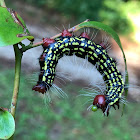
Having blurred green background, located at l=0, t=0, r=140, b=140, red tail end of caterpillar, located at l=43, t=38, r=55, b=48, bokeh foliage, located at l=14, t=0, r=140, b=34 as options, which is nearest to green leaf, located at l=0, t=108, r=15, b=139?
red tail end of caterpillar, located at l=43, t=38, r=55, b=48

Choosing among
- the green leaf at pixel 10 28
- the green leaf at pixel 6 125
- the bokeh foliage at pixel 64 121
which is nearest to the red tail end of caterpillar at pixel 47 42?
the green leaf at pixel 10 28

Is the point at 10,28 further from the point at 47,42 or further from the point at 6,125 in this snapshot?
the point at 6,125

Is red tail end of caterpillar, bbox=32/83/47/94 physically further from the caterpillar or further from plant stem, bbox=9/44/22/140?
plant stem, bbox=9/44/22/140

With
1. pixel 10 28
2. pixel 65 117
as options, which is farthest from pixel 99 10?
pixel 10 28

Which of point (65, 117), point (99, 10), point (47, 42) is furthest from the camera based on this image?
point (99, 10)

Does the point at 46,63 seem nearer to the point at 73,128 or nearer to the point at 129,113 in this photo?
the point at 73,128

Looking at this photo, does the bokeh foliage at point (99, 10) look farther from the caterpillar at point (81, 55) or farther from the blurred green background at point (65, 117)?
the caterpillar at point (81, 55)

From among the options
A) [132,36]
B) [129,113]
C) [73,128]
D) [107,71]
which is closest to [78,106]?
[73,128]
